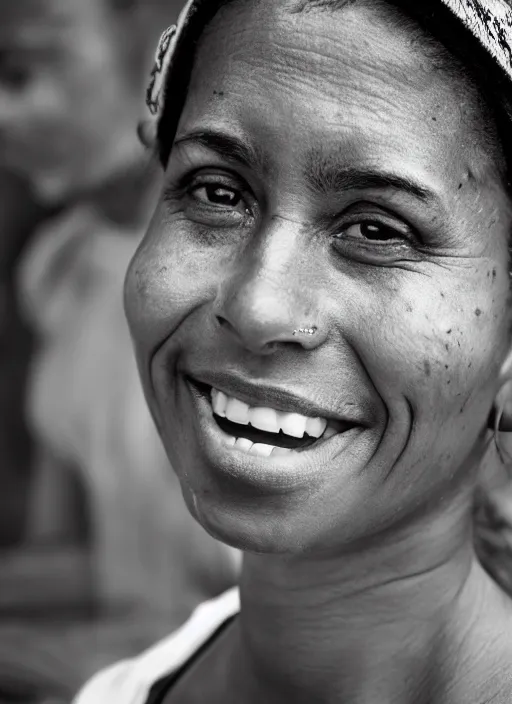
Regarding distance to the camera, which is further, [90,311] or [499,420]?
[90,311]

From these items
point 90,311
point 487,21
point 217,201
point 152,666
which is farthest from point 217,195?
point 90,311

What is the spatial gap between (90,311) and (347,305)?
2988mm

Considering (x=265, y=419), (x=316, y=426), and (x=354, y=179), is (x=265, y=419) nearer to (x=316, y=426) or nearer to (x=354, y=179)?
(x=316, y=426)

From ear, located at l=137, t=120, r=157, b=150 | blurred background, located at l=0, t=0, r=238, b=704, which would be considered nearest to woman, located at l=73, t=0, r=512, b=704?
ear, located at l=137, t=120, r=157, b=150

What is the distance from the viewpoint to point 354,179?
1.33 meters

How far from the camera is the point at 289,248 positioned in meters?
1.36

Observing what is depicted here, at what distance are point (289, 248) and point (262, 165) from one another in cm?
13

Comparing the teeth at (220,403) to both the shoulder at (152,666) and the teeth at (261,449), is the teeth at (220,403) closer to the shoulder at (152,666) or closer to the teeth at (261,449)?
the teeth at (261,449)

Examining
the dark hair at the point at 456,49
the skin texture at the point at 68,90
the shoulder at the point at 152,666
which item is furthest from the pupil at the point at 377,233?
the skin texture at the point at 68,90

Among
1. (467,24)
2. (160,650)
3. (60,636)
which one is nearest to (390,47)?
(467,24)

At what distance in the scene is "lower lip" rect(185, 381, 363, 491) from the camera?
1.37 metres

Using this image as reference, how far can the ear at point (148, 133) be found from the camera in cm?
177

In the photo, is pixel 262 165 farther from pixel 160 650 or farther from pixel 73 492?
pixel 73 492

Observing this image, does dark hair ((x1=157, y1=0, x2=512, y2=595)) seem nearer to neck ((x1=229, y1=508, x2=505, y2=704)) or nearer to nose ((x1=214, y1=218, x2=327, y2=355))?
nose ((x1=214, y1=218, x2=327, y2=355))
